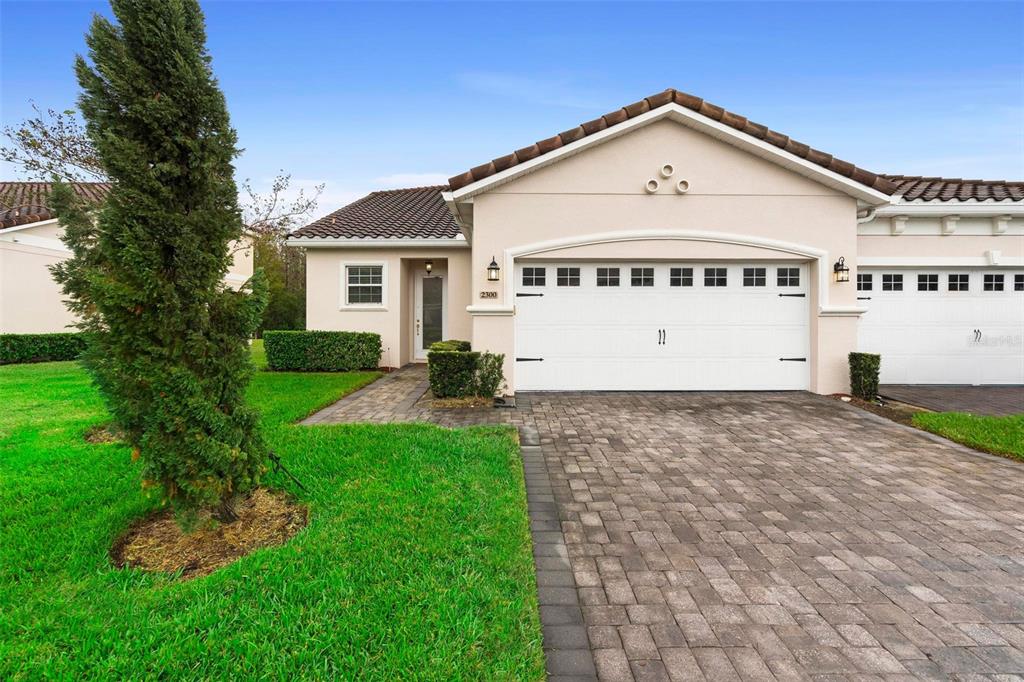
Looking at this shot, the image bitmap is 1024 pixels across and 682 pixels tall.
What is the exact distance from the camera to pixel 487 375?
25.6ft

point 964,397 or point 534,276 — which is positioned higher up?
point 534,276

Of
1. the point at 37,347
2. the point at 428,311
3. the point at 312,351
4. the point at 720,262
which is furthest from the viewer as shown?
the point at 428,311

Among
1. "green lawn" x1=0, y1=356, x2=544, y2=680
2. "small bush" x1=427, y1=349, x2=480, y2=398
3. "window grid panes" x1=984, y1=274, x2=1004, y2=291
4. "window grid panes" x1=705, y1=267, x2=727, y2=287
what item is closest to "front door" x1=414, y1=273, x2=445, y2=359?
"small bush" x1=427, y1=349, x2=480, y2=398

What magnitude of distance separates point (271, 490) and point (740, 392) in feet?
26.5

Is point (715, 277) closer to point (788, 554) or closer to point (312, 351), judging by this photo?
point (788, 554)

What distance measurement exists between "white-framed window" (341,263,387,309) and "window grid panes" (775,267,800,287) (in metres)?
9.39

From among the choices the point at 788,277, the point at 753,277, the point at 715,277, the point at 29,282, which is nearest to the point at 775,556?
the point at 715,277

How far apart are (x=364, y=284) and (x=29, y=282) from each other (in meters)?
10.3

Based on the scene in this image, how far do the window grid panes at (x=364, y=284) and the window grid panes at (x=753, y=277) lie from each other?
892cm

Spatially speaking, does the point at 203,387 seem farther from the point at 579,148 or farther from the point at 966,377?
the point at 966,377

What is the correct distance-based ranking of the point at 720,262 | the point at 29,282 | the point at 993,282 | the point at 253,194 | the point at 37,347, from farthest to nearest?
the point at 253,194
the point at 29,282
the point at 37,347
the point at 993,282
the point at 720,262

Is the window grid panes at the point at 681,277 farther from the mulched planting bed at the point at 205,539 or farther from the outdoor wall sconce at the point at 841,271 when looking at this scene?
the mulched planting bed at the point at 205,539

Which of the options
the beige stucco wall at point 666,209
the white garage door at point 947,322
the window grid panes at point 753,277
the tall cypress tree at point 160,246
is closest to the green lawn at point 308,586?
the tall cypress tree at point 160,246

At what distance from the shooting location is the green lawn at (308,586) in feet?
6.41
